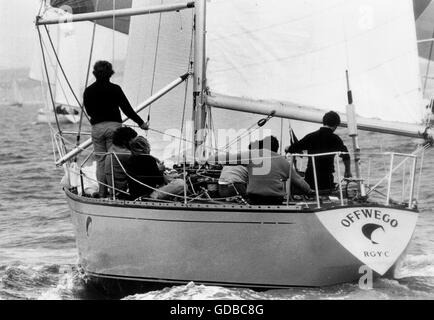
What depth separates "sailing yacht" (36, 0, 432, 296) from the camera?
10.2 m

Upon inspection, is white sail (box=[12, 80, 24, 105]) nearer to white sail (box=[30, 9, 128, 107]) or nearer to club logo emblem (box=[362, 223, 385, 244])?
white sail (box=[30, 9, 128, 107])

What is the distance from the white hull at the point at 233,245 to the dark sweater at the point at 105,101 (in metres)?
1.34

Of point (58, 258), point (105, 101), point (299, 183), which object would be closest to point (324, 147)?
point (299, 183)

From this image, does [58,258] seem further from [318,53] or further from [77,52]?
[318,53]

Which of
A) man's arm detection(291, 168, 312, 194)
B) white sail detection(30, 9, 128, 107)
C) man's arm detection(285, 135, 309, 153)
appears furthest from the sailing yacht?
white sail detection(30, 9, 128, 107)

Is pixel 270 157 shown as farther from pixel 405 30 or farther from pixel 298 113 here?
pixel 405 30

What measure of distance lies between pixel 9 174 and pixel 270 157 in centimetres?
1763

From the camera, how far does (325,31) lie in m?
12.8

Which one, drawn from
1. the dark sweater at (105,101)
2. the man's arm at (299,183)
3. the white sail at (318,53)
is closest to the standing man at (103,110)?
the dark sweater at (105,101)

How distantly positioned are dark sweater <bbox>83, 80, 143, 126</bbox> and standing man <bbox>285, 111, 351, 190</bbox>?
212 cm

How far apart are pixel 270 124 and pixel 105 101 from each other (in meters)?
3.83

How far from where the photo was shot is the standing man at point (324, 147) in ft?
37.1

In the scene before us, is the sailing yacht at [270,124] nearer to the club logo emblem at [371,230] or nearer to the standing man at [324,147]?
the club logo emblem at [371,230]
